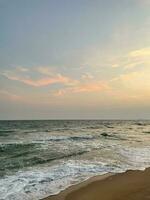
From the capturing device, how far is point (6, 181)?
10.8m

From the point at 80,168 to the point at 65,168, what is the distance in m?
0.67

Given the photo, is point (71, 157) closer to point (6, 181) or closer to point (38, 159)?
point (38, 159)

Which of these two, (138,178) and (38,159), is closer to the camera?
(138,178)

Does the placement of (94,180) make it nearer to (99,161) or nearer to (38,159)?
(99,161)

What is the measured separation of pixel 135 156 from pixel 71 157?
144 inches

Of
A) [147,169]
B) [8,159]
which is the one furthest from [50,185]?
[8,159]

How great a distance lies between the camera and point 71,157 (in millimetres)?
16672

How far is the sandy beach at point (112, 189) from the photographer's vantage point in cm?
863

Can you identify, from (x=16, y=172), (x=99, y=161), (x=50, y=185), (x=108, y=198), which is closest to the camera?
(x=108, y=198)

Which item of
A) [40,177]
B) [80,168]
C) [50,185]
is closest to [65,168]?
[80,168]

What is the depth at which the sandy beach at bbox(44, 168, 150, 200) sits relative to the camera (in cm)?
863

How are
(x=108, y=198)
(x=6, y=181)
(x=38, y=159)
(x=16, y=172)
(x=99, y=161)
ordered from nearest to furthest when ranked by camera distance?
1. (x=108, y=198)
2. (x=6, y=181)
3. (x=16, y=172)
4. (x=99, y=161)
5. (x=38, y=159)

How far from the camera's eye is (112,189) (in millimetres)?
9578

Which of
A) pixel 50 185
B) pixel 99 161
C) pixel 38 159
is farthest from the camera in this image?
pixel 38 159
